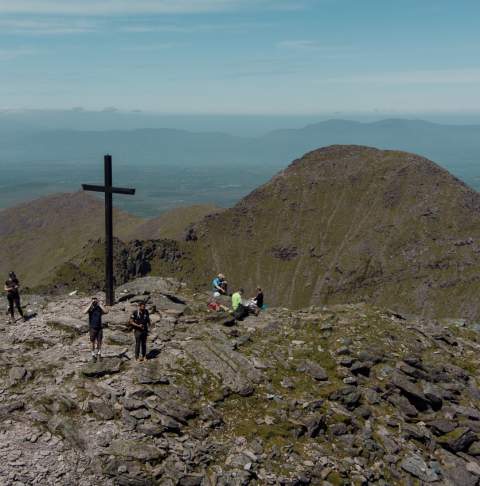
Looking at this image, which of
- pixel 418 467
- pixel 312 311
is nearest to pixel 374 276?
pixel 312 311

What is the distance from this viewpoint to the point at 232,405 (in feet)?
71.2

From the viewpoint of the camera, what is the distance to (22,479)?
1728 centimetres

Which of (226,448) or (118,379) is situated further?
(118,379)

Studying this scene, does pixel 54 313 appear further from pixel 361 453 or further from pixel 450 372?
pixel 450 372

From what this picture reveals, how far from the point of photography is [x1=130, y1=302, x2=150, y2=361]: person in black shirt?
22852 millimetres

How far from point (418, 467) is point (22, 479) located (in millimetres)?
14000

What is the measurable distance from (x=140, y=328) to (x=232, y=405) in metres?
4.88

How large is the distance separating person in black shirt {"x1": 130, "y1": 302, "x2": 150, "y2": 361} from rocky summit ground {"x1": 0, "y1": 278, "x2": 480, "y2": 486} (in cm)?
53

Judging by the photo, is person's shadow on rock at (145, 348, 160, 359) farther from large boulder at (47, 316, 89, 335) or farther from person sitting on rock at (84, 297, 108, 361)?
large boulder at (47, 316, 89, 335)

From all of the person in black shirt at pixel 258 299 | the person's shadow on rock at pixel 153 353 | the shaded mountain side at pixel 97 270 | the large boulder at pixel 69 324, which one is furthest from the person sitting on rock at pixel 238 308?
the shaded mountain side at pixel 97 270

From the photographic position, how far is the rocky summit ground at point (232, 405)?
18734 mm

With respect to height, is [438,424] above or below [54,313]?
below

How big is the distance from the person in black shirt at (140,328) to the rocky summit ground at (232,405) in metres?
0.53

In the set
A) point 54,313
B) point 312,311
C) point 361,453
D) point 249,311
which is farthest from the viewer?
point 312,311
